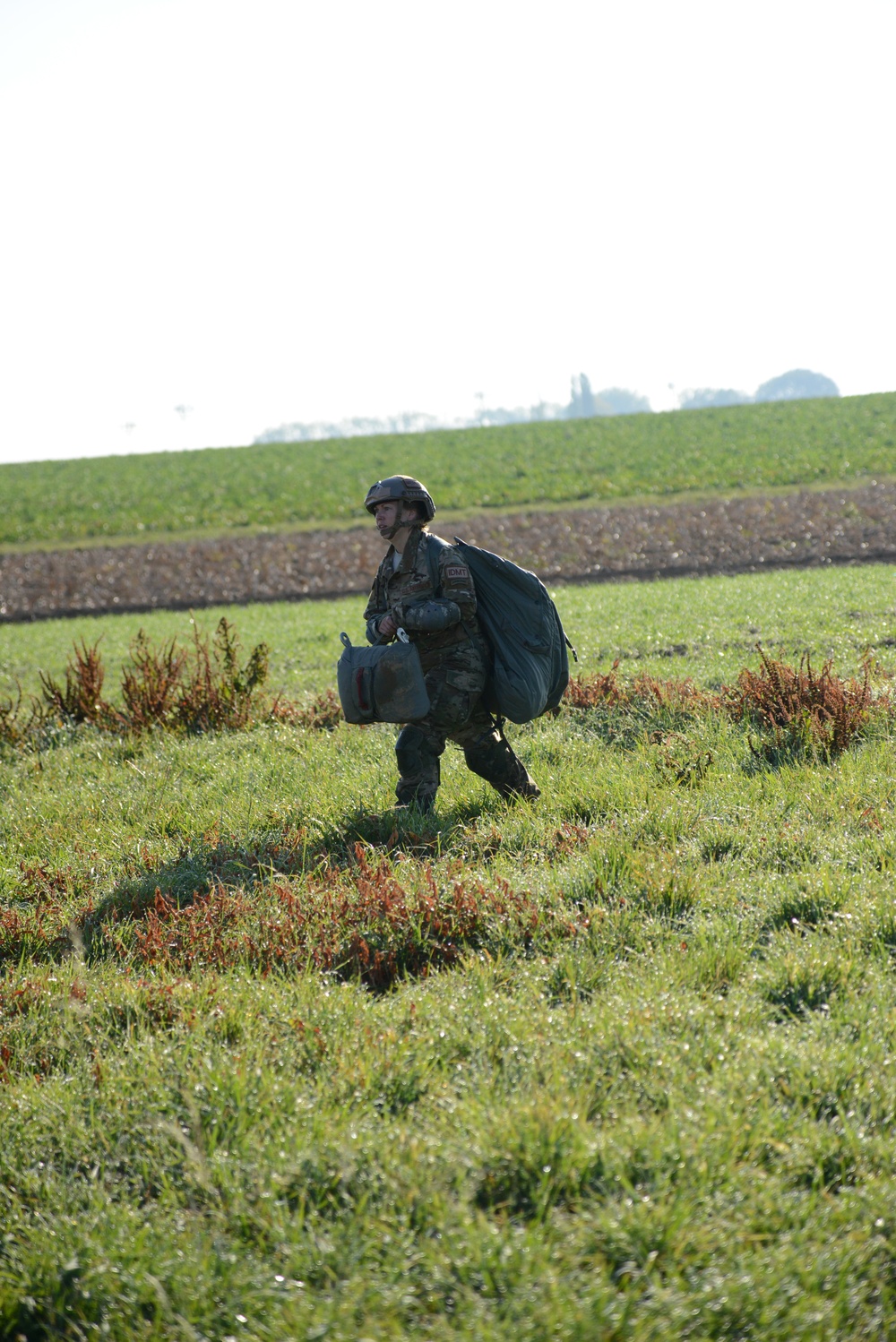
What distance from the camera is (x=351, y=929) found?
4613 mm

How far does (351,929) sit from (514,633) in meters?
2.25

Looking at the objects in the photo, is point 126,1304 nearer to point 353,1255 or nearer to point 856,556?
point 353,1255

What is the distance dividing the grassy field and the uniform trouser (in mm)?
27809

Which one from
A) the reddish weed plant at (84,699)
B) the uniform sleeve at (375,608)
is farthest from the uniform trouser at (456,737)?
the reddish weed plant at (84,699)

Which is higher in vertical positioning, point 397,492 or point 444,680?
point 397,492

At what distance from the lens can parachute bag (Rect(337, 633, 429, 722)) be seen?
5.87 metres

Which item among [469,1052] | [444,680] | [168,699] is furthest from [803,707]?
[168,699]

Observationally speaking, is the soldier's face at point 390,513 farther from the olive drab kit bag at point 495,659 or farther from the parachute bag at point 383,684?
the parachute bag at point 383,684

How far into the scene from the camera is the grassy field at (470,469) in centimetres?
3425

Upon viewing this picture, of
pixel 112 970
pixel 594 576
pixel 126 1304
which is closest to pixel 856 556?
pixel 594 576

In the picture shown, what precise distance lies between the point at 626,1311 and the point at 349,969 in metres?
2.19

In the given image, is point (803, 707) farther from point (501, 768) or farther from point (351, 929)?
point (351, 929)

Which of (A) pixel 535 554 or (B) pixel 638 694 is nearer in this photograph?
(B) pixel 638 694

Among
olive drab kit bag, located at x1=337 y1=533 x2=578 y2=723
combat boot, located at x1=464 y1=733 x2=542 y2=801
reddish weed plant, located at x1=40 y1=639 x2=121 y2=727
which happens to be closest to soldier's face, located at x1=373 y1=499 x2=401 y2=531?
olive drab kit bag, located at x1=337 y1=533 x2=578 y2=723
